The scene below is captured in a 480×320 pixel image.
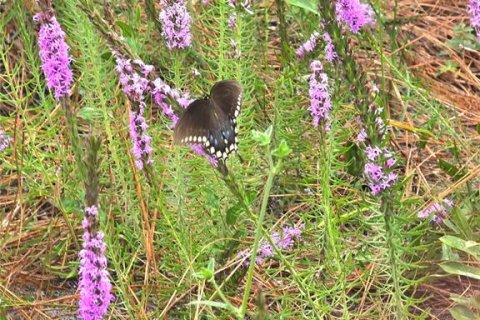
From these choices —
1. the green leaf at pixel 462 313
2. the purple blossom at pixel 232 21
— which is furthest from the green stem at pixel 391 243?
the purple blossom at pixel 232 21

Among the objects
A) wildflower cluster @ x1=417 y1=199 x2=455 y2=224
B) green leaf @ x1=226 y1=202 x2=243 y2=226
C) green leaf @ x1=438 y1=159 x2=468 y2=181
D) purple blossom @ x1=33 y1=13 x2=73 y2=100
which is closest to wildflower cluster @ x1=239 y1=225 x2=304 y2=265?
green leaf @ x1=226 y1=202 x2=243 y2=226

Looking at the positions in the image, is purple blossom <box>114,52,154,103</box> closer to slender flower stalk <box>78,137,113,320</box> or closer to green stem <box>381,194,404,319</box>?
slender flower stalk <box>78,137,113,320</box>

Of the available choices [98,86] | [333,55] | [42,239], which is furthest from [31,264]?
[333,55]

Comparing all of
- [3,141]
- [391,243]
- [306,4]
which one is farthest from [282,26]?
[391,243]

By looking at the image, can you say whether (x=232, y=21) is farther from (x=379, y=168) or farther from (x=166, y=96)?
(x=379, y=168)

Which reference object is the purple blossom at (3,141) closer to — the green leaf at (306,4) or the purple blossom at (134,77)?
the purple blossom at (134,77)

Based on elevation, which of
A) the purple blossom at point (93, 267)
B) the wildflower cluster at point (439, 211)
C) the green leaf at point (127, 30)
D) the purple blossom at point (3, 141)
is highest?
the green leaf at point (127, 30)

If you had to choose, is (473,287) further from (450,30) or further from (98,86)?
(450,30)
